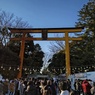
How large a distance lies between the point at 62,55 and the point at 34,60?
4.88 metres

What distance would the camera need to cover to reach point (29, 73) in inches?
1602

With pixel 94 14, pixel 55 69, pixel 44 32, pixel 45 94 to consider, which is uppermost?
pixel 94 14

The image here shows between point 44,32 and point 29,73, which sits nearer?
point 44,32

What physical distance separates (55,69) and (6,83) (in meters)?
27.3

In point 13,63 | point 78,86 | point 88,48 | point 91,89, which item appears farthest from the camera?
point 88,48

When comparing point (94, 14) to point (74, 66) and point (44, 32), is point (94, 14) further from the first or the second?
point (44, 32)

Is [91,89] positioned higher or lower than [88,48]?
lower

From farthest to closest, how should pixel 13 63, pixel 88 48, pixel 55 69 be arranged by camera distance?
pixel 55 69, pixel 88 48, pixel 13 63

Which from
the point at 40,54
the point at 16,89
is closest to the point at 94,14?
the point at 40,54

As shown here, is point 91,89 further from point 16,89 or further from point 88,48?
point 88,48

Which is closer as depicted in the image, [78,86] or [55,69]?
[78,86]

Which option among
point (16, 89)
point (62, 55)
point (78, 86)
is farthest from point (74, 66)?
point (16, 89)

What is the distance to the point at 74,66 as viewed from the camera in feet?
134

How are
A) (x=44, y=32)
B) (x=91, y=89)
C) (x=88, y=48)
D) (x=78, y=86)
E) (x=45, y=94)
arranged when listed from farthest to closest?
(x=88, y=48) → (x=44, y=32) → (x=78, y=86) → (x=91, y=89) → (x=45, y=94)
